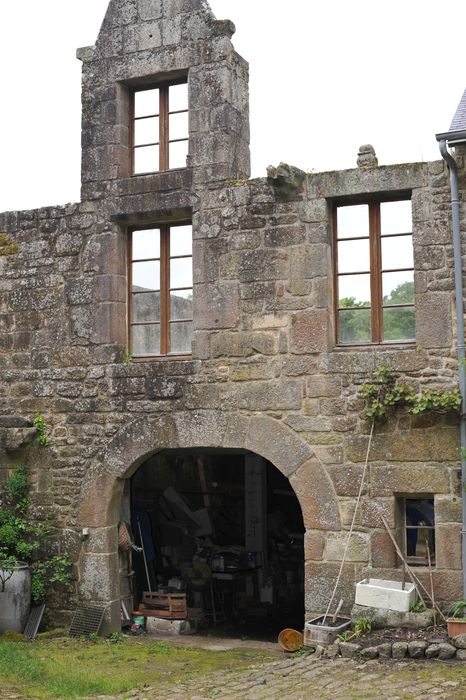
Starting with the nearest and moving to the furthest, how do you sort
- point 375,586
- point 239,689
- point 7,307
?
point 239,689
point 375,586
point 7,307

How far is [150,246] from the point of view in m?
9.77

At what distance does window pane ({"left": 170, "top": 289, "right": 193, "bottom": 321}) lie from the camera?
378 inches

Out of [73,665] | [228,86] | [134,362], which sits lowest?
[73,665]

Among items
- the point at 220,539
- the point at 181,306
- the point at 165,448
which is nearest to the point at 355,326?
the point at 181,306

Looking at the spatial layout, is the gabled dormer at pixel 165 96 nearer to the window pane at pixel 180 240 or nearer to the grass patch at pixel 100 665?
the window pane at pixel 180 240

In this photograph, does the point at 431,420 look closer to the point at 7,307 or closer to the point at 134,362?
the point at 134,362

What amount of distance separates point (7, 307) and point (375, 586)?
4802mm

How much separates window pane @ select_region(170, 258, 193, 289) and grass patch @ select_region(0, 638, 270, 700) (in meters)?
3.50

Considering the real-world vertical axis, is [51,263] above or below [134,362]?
above

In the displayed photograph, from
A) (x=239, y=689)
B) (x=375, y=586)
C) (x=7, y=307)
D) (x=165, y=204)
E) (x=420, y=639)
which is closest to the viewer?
(x=239, y=689)

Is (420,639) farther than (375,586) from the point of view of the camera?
No

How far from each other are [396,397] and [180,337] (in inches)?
92.9

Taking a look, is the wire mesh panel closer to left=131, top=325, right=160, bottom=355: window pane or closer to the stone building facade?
the stone building facade

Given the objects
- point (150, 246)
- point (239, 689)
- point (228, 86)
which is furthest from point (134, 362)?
point (239, 689)
